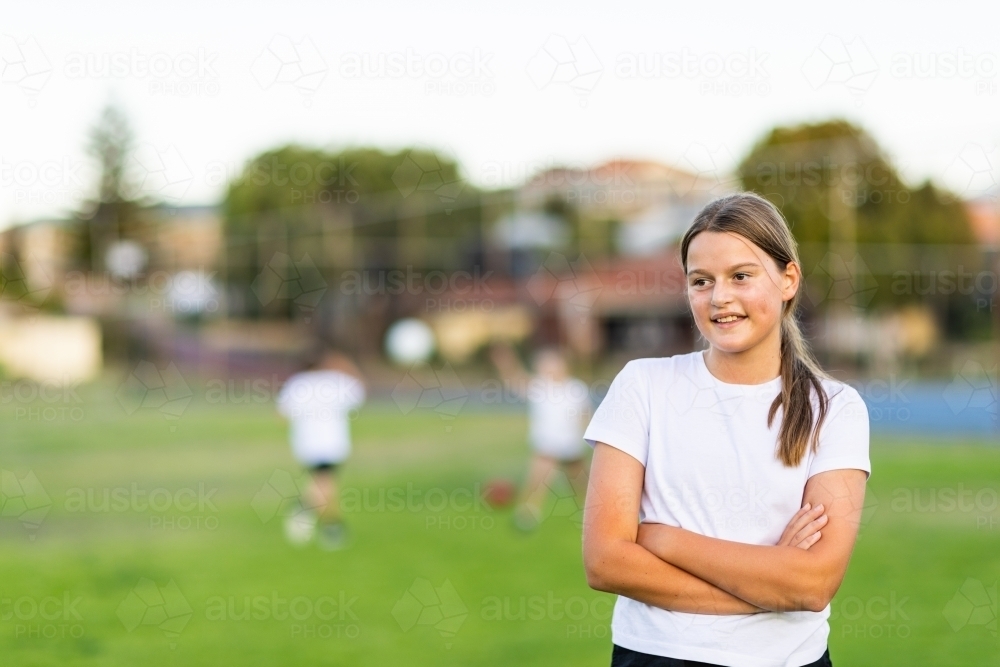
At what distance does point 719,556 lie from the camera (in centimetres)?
172

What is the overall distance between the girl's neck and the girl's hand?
0.23 m

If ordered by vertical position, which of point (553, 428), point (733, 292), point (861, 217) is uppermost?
point (861, 217)

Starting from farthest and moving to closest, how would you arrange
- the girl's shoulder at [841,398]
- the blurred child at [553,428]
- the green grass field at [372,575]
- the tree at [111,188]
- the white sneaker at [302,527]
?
the tree at [111,188], the blurred child at [553,428], the white sneaker at [302,527], the green grass field at [372,575], the girl's shoulder at [841,398]

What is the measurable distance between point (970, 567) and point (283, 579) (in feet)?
14.2

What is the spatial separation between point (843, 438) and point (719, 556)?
29cm

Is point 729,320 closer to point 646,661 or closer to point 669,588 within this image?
point 669,588

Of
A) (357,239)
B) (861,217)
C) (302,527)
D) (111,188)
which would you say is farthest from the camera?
(111,188)

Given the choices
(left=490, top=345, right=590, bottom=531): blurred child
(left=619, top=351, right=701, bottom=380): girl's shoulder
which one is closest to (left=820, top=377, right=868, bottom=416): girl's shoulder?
(left=619, top=351, right=701, bottom=380): girl's shoulder

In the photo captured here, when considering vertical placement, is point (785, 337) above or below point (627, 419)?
above

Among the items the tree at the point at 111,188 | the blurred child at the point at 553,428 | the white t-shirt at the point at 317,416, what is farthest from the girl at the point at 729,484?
the tree at the point at 111,188

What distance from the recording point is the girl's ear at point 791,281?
1871 mm

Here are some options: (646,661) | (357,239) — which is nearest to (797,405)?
(646,661)

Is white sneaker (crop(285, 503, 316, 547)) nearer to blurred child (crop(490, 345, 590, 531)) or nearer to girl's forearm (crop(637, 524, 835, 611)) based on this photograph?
blurred child (crop(490, 345, 590, 531))

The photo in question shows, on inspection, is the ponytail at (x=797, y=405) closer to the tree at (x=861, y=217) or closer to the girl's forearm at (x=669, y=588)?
the girl's forearm at (x=669, y=588)
